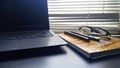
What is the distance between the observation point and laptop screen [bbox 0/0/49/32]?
2.91 feet

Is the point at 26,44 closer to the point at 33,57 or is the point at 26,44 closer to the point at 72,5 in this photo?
the point at 33,57

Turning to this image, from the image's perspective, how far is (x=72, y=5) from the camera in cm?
109

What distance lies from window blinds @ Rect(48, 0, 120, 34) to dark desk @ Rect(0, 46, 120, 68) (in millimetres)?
483

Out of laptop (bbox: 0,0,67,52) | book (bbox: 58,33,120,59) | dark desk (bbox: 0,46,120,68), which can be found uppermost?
laptop (bbox: 0,0,67,52)

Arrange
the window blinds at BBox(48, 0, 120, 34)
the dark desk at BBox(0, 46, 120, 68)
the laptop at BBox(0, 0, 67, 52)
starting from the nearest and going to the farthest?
1. the dark desk at BBox(0, 46, 120, 68)
2. the laptop at BBox(0, 0, 67, 52)
3. the window blinds at BBox(48, 0, 120, 34)

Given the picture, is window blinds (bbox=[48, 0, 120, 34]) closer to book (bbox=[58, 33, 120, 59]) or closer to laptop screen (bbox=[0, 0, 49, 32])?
laptop screen (bbox=[0, 0, 49, 32])

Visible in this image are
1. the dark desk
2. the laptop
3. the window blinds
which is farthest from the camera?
the window blinds

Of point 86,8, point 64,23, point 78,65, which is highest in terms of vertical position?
point 86,8

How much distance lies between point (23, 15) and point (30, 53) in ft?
1.17

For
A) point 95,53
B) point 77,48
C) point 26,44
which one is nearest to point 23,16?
point 26,44

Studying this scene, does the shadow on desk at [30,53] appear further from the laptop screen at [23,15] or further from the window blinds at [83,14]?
the window blinds at [83,14]

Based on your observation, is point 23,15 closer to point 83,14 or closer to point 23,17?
point 23,17

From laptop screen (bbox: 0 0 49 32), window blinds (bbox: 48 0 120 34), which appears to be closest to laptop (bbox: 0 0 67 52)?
laptop screen (bbox: 0 0 49 32)

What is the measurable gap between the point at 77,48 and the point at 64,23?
0.49 m
